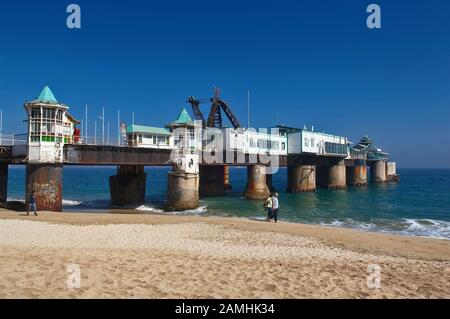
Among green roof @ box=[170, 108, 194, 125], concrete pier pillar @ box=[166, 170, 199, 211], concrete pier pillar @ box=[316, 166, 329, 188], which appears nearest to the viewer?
concrete pier pillar @ box=[166, 170, 199, 211]

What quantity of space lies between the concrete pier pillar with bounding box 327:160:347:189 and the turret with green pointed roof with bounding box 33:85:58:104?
192 feet

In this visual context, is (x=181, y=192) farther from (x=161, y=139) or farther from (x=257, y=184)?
(x=257, y=184)

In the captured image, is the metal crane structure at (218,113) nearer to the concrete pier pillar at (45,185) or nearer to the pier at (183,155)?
the pier at (183,155)

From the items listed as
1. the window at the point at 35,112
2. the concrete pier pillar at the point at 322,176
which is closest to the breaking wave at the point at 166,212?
the window at the point at 35,112

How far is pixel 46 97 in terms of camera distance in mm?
27719

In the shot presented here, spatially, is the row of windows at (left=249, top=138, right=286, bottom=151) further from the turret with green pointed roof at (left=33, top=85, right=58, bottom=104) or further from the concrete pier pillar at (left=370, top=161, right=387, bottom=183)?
the concrete pier pillar at (left=370, top=161, right=387, bottom=183)

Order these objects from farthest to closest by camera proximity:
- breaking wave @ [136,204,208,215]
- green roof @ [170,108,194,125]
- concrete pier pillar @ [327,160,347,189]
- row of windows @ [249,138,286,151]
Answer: concrete pier pillar @ [327,160,347,189] → row of windows @ [249,138,286,151] → green roof @ [170,108,194,125] → breaking wave @ [136,204,208,215]

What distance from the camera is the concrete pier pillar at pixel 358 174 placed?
8000 cm

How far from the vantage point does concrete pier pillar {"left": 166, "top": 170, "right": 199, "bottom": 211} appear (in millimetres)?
35312

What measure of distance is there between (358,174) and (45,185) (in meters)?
72.7

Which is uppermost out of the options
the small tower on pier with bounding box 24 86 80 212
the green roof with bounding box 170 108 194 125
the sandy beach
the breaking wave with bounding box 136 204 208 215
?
the green roof with bounding box 170 108 194 125

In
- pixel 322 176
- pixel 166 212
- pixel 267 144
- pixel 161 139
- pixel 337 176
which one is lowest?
pixel 166 212

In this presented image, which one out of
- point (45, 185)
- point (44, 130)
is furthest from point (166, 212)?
point (44, 130)

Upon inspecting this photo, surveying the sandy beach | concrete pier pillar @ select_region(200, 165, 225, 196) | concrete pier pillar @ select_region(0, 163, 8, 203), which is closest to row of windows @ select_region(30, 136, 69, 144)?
concrete pier pillar @ select_region(0, 163, 8, 203)
